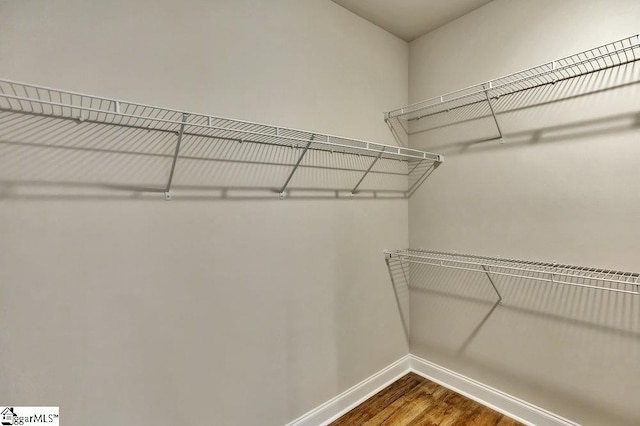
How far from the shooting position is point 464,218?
6.72 ft

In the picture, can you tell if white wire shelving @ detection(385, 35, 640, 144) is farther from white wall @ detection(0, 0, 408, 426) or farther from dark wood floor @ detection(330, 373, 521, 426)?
dark wood floor @ detection(330, 373, 521, 426)

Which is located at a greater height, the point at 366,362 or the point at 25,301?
the point at 25,301

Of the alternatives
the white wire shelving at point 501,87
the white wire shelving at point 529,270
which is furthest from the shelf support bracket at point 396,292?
the white wire shelving at point 501,87

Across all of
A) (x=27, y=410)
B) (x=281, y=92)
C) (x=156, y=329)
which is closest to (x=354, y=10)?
(x=281, y=92)

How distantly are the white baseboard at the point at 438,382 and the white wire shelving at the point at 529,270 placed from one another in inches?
24.6

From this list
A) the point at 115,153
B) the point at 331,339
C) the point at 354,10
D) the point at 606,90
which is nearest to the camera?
the point at 115,153

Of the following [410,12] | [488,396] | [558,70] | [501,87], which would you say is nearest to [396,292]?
[488,396]

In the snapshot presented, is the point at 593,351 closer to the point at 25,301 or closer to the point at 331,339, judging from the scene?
the point at 331,339

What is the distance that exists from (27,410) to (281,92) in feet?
5.38

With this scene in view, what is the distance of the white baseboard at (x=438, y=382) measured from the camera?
1.72 m

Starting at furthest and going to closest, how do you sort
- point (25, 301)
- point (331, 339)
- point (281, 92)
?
1. point (331, 339)
2. point (281, 92)
3. point (25, 301)

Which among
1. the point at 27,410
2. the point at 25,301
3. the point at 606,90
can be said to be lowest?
the point at 27,410

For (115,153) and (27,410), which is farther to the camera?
(115,153)

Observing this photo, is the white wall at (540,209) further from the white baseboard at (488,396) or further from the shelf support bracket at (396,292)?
the shelf support bracket at (396,292)
